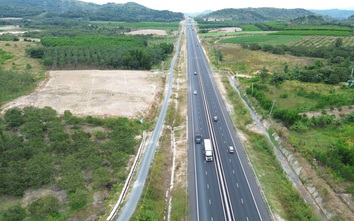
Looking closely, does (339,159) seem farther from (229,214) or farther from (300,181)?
(229,214)

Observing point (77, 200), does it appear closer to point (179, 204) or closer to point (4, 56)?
point (179, 204)

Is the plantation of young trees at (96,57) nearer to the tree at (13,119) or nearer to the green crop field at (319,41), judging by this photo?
the tree at (13,119)

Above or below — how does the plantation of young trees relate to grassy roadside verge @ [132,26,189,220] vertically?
above

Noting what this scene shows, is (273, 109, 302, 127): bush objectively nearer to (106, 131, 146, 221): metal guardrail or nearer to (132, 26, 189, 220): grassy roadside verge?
(132, 26, 189, 220): grassy roadside verge

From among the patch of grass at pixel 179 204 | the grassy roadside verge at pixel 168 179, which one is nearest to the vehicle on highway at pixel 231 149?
the grassy roadside verge at pixel 168 179

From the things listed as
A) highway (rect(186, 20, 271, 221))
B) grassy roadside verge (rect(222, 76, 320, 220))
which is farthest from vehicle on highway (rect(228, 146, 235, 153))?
grassy roadside verge (rect(222, 76, 320, 220))

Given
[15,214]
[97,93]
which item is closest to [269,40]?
[97,93]
